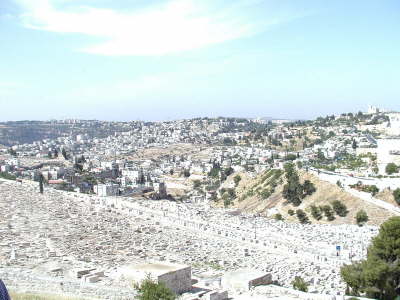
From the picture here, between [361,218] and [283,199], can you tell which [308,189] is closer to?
[283,199]

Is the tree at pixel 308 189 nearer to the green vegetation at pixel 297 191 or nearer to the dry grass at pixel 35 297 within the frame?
the green vegetation at pixel 297 191

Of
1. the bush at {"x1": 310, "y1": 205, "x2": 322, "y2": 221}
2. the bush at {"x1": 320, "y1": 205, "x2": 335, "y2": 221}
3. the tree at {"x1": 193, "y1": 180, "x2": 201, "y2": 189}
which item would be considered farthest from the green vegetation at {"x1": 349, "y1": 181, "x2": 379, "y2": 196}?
the tree at {"x1": 193, "y1": 180, "x2": 201, "y2": 189}

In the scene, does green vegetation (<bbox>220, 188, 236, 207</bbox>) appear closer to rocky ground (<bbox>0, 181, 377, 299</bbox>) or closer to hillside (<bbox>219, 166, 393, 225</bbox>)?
hillside (<bbox>219, 166, 393, 225</bbox>)

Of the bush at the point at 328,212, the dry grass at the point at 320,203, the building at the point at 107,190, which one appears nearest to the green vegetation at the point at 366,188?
the dry grass at the point at 320,203

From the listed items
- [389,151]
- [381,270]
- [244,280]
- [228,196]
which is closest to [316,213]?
[389,151]

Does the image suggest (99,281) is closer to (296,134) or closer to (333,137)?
(333,137)

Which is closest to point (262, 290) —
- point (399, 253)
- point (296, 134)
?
point (399, 253)
